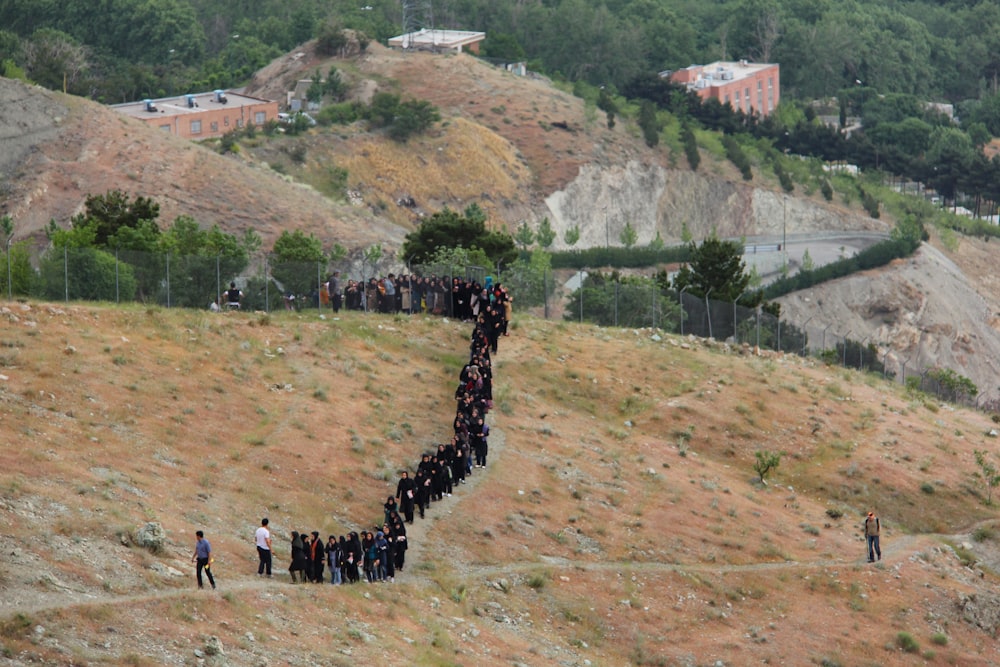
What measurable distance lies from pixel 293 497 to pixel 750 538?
12.9 meters

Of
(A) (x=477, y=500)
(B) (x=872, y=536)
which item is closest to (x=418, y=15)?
(B) (x=872, y=536)

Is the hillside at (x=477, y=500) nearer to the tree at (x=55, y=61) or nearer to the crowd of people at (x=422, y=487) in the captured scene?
the crowd of people at (x=422, y=487)

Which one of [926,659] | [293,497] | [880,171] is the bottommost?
[926,659]

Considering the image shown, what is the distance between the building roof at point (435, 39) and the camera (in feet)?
536

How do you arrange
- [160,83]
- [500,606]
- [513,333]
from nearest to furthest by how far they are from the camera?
[500,606]
[513,333]
[160,83]

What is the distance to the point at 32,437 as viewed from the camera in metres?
44.8

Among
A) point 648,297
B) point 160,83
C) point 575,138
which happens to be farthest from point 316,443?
point 160,83

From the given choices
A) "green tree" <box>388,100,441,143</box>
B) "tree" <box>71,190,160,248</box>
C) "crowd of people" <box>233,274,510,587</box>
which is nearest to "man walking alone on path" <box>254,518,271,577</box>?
"crowd of people" <box>233,274,510,587</box>

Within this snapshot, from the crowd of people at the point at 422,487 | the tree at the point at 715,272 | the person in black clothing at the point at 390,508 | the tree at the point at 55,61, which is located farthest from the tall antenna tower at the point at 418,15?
the person in black clothing at the point at 390,508

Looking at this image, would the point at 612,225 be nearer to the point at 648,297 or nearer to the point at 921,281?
the point at 921,281

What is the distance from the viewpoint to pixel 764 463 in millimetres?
58562

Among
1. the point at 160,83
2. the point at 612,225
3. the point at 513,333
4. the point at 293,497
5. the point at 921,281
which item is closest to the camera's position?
the point at 293,497

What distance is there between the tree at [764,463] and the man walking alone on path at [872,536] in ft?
22.5

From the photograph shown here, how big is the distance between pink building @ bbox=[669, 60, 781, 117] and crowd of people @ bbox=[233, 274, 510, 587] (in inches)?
4546
